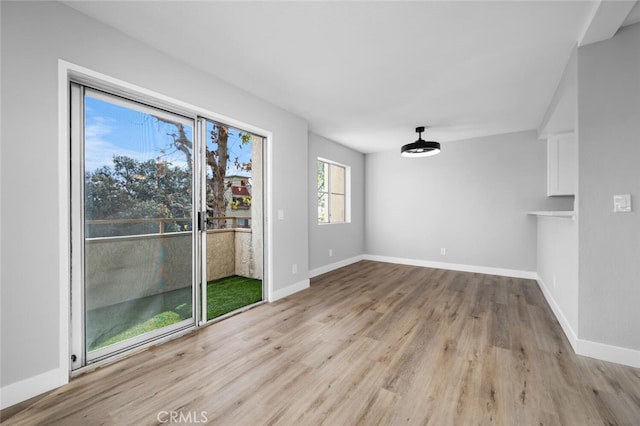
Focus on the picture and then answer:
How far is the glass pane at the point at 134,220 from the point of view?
2.08 m

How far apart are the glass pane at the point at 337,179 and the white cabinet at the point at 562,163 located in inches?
143

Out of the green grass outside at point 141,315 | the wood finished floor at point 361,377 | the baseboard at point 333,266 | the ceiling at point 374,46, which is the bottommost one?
the wood finished floor at point 361,377

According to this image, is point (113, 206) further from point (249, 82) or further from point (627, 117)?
point (627, 117)

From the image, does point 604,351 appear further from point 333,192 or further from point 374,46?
point 333,192

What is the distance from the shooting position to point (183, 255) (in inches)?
104

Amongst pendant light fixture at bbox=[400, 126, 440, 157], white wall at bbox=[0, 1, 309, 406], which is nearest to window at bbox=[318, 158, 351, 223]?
pendant light fixture at bbox=[400, 126, 440, 157]

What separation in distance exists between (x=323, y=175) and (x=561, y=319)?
4.15 metres

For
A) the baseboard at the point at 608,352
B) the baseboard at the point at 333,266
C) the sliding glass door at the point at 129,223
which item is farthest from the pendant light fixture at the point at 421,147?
the sliding glass door at the point at 129,223

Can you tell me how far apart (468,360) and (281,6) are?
3016mm

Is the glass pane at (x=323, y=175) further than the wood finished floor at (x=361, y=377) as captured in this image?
Yes

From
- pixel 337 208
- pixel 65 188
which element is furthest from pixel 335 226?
pixel 65 188

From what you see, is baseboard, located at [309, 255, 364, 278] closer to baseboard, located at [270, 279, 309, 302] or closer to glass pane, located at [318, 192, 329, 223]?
baseboard, located at [270, 279, 309, 302]

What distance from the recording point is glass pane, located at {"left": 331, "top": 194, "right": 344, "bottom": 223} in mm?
5805

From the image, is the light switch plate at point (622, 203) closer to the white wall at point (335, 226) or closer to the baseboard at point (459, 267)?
the baseboard at point (459, 267)
